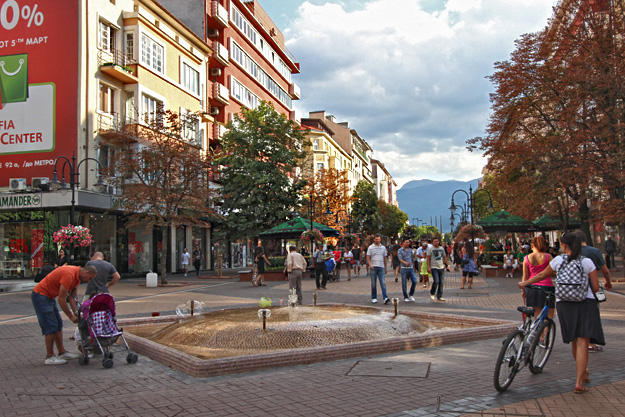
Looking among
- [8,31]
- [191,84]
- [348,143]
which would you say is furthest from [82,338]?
[348,143]

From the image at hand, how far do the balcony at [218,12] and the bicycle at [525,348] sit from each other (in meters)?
40.8

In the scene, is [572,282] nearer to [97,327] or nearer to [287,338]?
[287,338]

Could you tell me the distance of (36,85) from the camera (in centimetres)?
2831

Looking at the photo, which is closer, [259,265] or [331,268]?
[259,265]

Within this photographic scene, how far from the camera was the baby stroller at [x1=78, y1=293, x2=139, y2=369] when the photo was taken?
752 cm

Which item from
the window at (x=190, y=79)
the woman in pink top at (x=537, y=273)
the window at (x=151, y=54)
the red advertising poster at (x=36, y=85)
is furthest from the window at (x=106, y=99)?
the woman in pink top at (x=537, y=273)

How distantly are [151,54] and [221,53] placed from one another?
37.5 feet

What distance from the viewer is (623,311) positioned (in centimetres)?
1273

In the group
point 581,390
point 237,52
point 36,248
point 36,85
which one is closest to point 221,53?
point 237,52

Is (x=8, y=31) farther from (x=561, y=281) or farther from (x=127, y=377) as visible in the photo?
(x=561, y=281)

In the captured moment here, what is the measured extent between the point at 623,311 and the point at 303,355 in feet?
29.5

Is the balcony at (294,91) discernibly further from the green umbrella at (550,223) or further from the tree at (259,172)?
the green umbrella at (550,223)

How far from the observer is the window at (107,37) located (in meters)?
29.1

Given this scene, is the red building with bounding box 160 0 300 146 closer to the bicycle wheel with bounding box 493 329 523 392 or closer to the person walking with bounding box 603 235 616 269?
the person walking with bounding box 603 235 616 269
